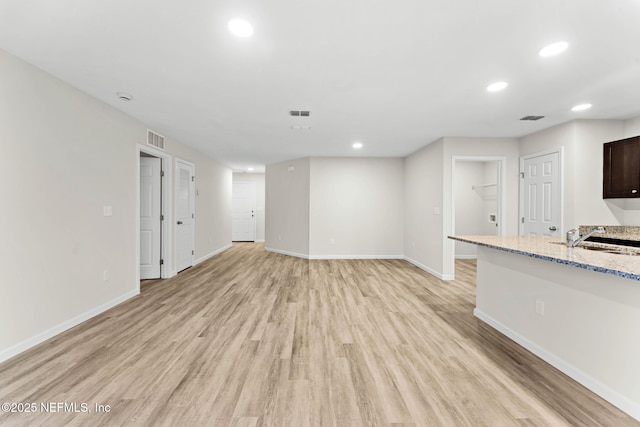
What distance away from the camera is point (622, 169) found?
3680 mm

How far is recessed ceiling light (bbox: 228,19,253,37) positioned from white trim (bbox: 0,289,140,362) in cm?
317

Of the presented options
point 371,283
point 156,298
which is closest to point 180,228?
point 156,298

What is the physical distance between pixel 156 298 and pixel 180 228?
5.92 feet

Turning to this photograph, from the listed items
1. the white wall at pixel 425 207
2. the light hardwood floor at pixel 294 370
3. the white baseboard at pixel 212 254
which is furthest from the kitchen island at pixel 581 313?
the white baseboard at pixel 212 254

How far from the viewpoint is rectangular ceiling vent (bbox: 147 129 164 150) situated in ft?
14.1

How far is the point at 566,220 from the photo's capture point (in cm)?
406

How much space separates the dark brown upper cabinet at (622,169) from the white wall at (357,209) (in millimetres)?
3589

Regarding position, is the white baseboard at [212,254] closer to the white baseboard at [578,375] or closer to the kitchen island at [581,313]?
the kitchen island at [581,313]

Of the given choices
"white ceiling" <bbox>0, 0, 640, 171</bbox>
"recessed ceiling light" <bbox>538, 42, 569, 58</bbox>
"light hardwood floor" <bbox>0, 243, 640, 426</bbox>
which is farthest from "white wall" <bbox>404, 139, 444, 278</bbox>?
"recessed ceiling light" <bbox>538, 42, 569, 58</bbox>

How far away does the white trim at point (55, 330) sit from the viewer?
2.28m

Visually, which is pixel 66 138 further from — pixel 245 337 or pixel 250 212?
pixel 250 212

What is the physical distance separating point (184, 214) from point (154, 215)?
77 centimetres

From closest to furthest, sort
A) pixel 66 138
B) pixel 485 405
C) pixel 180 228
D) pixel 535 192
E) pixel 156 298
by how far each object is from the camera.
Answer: pixel 485 405 → pixel 66 138 → pixel 156 298 → pixel 535 192 → pixel 180 228

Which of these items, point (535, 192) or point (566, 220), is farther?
point (535, 192)
